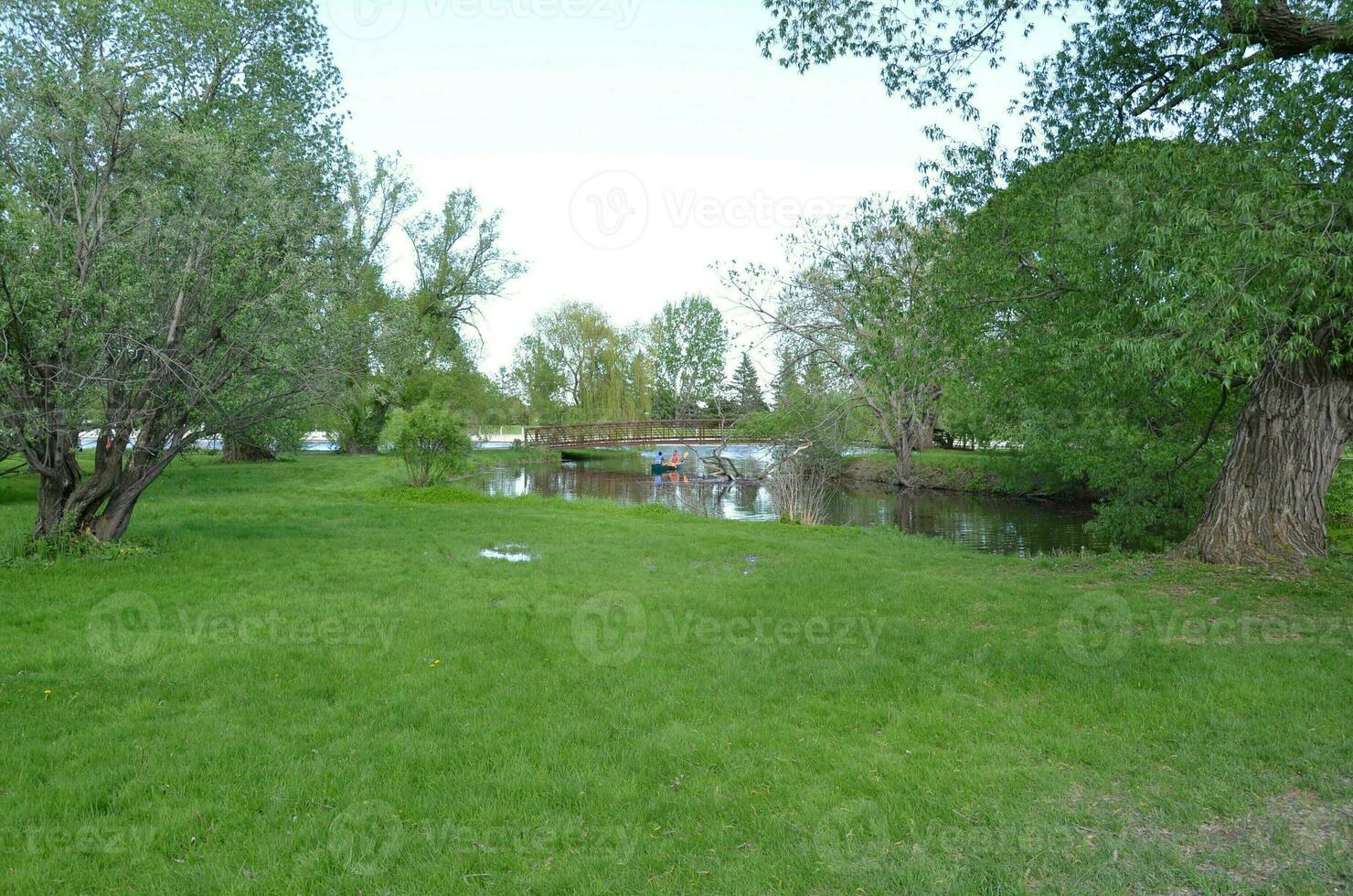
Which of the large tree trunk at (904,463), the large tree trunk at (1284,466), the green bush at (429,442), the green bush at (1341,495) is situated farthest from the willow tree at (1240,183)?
the large tree trunk at (904,463)

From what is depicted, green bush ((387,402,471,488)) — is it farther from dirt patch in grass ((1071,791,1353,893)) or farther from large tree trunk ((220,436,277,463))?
dirt patch in grass ((1071,791,1353,893))

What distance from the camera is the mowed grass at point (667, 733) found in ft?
11.7

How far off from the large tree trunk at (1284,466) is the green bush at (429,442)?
17629 mm

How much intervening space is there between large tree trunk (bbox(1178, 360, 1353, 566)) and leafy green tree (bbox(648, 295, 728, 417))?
36.7 m

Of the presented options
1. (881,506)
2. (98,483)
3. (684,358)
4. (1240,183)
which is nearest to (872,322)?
(1240,183)

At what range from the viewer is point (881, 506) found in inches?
1011

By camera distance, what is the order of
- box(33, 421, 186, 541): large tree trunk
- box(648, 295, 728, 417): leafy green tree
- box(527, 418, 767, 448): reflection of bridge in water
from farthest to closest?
box(648, 295, 728, 417): leafy green tree → box(527, 418, 767, 448): reflection of bridge in water → box(33, 421, 186, 541): large tree trunk

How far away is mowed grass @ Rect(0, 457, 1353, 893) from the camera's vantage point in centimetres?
356

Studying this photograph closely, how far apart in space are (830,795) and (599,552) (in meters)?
8.21

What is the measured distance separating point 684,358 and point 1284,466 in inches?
1811

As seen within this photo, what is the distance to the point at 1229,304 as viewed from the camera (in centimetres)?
669

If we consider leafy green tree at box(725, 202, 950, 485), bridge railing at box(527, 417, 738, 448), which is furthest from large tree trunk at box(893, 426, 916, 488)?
bridge railing at box(527, 417, 738, 448)

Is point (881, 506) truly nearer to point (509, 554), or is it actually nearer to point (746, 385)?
point (509, 554)

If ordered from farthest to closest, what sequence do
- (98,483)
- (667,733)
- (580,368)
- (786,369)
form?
(580,368) < (786,369) < (98,483) < (667,733)
